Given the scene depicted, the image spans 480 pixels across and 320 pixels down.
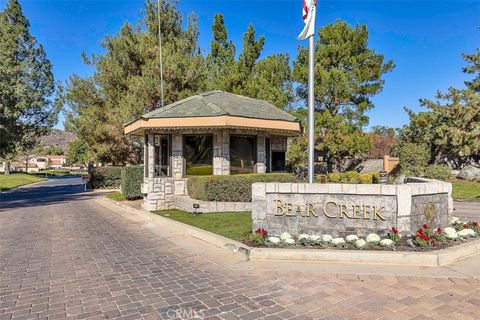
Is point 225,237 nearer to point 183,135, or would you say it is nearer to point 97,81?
point 183,135

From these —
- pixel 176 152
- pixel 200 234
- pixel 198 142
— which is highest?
pixel 198 142

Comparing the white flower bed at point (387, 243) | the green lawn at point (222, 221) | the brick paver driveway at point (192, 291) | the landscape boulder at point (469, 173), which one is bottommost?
the brick paver driveway at point (192, 291)

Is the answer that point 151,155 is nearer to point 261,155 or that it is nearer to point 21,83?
point 261,155

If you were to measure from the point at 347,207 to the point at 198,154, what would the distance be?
8.52m

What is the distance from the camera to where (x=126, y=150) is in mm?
25703

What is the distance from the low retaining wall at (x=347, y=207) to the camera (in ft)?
22.0

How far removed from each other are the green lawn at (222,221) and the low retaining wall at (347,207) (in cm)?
106

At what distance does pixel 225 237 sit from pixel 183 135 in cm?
718

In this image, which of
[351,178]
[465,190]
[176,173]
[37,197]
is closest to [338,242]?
[176,173]

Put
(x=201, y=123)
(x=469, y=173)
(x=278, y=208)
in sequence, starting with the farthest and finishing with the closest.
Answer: (x=469, y=173) < (x=201, y=123) < (x=278, y=208)

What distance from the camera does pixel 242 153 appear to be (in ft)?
47.8

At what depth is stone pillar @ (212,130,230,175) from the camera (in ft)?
45.5

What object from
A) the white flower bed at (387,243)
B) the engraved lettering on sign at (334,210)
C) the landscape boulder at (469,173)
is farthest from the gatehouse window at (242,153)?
the landscape boulder at (469,173)

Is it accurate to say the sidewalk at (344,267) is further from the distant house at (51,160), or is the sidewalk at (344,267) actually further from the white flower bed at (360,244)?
the distant house at (51,160)
